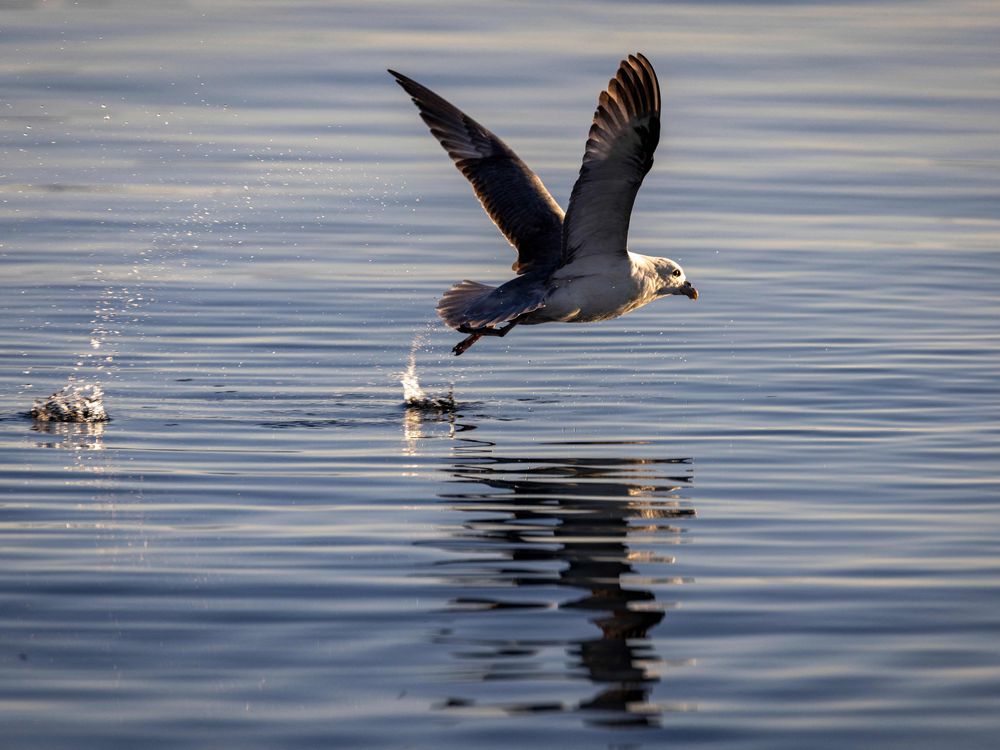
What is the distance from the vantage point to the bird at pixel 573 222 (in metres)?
10.1

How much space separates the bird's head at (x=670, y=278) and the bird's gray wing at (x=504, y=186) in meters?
0.66

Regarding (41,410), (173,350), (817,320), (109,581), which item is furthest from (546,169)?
(109,581)

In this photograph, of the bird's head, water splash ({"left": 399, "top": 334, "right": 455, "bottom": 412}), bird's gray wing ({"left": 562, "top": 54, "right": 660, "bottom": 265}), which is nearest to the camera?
bird's gray wing ({"left": 562, "top": 54, "right": 660, "bottom": 265})

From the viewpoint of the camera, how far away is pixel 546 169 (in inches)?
761

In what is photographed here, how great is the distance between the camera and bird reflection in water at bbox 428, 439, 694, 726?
20.6 ft

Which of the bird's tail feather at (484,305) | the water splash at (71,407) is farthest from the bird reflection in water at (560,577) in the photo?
the water splash at (71,407)

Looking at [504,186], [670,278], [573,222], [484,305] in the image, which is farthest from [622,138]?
[504,186]

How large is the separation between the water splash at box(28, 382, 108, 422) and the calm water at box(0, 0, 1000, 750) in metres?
0.12

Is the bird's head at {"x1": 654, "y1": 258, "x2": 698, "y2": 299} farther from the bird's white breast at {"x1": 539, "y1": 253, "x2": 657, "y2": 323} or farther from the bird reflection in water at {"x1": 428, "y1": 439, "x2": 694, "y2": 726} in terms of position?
the bird reflection in water at {"x1": 428, "y1": 439, "x2": 694, "y2": 726}

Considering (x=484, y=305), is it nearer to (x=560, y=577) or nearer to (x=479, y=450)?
(x=479, y=450)

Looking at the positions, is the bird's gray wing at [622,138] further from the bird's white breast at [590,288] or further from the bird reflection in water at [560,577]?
the bird reflection in water at [560,577]

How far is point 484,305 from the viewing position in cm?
1133

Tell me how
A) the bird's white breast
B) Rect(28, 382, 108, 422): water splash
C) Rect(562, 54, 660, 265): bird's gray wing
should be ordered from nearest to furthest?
1. Rect(562, 54, 660, 265): bird's gray wing
2. Rect(28, 382, 108, 422): water splash
3. the bird's white breast

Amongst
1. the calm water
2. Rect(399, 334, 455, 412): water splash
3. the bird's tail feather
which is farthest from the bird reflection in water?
the bird's tail feather
